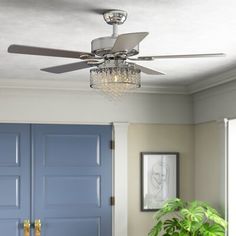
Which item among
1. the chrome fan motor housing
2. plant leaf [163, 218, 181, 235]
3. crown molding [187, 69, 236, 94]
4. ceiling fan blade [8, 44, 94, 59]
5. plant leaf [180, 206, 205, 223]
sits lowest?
plant leaf [163, 218, 181, 235]

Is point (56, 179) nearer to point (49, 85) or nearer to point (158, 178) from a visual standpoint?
point (49, 85)

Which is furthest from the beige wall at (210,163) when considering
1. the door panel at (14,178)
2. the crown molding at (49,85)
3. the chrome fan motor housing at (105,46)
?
the chrome fan motor housing at (105,46)

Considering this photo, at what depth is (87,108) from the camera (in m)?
5.11

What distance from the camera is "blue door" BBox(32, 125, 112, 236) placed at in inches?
196

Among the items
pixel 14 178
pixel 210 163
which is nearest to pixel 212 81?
pixel 210 163

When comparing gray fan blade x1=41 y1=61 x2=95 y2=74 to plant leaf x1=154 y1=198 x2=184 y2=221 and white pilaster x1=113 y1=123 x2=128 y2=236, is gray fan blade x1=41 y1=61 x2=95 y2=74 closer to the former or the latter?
plant leaf x1=154 y1=198 x2=184 y2=221

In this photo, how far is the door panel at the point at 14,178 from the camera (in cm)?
489

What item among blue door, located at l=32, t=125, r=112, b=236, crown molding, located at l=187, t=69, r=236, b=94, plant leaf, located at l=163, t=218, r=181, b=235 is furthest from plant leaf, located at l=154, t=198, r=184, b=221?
crown molding, located at l=187, t=69, r=236, b=94

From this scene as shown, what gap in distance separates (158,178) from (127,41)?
323 cm

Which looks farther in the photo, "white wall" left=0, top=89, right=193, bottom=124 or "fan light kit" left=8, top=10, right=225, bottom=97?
"white wall" left=0, top=89, right=193, bottom=124

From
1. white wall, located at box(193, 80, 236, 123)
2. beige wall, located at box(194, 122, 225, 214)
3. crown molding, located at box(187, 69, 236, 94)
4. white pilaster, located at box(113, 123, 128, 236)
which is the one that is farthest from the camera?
white pilaster, located at box(113, 123, 128, 236)

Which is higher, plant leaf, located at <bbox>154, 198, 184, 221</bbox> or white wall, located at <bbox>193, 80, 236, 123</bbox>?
white wall, located at <bbox>193, 80, 236, 123</bbox>

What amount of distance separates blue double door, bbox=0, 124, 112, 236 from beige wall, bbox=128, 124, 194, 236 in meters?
0.24

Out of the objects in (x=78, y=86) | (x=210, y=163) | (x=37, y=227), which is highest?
(x=78, y=86)
